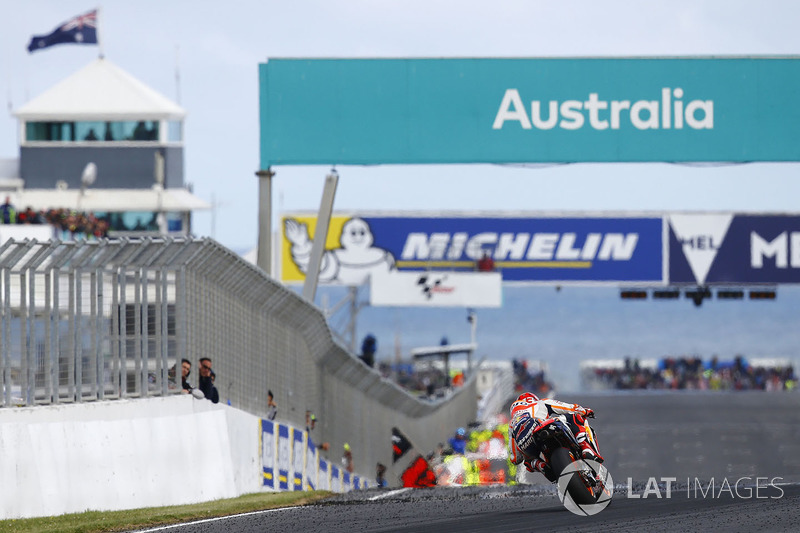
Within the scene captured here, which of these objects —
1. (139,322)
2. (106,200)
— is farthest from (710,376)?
(139,322)

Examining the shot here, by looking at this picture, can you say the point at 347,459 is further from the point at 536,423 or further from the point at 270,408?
the point at 536,423

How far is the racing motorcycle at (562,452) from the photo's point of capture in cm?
1050

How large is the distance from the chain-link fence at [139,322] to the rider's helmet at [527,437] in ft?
16.8

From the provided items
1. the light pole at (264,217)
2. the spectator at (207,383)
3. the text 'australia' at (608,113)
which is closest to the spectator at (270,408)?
the spectator at (207,383)

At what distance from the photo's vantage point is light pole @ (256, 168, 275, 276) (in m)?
22.4

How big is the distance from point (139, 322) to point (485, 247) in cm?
3005

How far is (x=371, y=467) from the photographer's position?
27750mm

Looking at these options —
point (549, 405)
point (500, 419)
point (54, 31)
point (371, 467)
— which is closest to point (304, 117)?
point (371, 467)

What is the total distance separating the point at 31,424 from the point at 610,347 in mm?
164207

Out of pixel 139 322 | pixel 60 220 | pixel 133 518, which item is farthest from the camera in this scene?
pixel 60 220

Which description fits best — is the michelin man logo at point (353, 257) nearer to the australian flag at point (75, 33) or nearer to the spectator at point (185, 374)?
the australian flag at point (75, 33)

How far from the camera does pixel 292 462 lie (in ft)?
62.9

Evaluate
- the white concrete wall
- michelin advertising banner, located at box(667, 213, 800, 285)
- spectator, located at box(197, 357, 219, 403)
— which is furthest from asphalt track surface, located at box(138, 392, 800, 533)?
michelin advertising banner, located at box(667, 213, 800, 285)

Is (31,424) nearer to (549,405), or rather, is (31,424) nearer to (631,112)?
(549,405)
